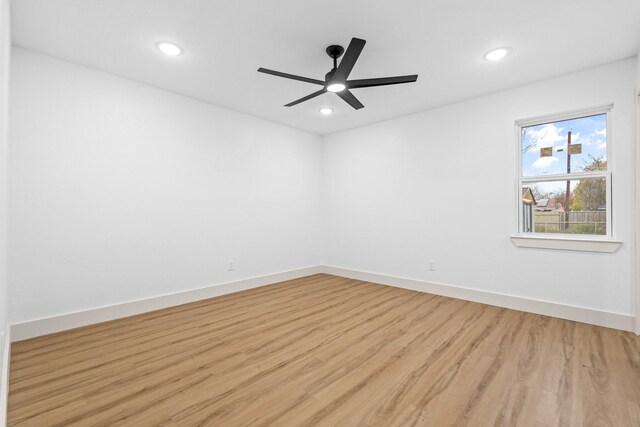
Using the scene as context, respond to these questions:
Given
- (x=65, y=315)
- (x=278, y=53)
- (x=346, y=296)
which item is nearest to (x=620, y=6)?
(x=278, y=53)

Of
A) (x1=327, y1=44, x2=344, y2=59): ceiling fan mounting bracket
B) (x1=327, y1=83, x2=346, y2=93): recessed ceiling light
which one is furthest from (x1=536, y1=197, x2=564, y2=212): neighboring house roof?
(x1=327, y1=44, x2=344, y2=59): ceiling fan mounting bracket

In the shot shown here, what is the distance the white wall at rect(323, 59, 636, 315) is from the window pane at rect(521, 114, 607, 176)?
19 cm

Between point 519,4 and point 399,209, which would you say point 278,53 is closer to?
point 519,4

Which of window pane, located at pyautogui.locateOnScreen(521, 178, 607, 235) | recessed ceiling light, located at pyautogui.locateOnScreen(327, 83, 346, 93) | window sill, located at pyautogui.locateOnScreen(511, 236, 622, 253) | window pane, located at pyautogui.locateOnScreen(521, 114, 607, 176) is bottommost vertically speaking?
window sill, located at pyautogui.locateOnScreen(511, 236, 622, 253)

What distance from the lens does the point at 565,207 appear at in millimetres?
3348

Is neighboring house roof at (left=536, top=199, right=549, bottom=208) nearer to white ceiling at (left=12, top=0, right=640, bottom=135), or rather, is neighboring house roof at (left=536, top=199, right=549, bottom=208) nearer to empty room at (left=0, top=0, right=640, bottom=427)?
empty room at (left=0, top=0, right=640, bottom=427)

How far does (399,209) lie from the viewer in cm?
463

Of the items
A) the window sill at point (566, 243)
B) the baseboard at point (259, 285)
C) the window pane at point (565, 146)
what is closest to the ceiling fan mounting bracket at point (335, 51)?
the window pane at point (565, 146)

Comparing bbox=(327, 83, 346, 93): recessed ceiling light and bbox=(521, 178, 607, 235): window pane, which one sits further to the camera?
bbox=(521, 178, 607, 235): window pane

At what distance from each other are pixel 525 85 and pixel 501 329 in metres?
2.76

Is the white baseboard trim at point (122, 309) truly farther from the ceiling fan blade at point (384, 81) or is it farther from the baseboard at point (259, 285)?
the ceiling fan blade at point (384, 81)

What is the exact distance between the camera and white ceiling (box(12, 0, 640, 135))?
7.25 feet

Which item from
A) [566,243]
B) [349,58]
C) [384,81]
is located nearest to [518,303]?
[566,243]

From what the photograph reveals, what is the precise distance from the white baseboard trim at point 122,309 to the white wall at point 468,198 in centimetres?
189
